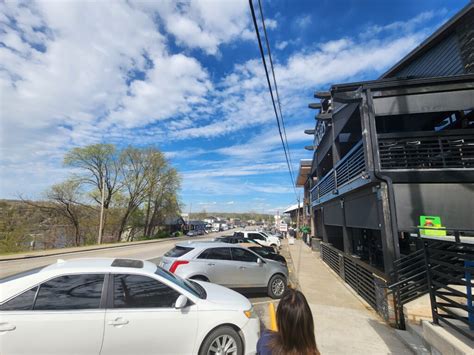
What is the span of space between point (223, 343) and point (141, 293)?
4.49 ft

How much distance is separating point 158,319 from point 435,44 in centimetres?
1215

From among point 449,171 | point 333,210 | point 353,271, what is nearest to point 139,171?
point 333,210

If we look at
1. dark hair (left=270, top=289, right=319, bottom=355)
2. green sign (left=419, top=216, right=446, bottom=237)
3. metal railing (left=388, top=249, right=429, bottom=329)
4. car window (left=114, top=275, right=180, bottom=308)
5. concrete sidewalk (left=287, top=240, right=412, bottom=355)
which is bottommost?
concrete sidewalk (left=287, top=240, right=412, bottom=355)

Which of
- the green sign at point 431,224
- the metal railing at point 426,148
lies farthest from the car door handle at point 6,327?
the metal railing at point 426,148

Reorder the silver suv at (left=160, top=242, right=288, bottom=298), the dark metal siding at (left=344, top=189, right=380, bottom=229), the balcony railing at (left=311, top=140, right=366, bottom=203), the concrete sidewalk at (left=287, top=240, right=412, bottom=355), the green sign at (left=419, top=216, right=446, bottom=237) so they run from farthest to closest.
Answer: the balcony railing at (left=311, top=140, right=366, bottom=203), the dark metal siding at (left=344, top=189, right=380, bottom=229), the silver suv at (left=160, top=242, right=288, bottom=298), the green sign at (left=419, top=216, right=446, bottom=237), the concrete sidewalk at (left=287, top=240, right=412, bottom=355)

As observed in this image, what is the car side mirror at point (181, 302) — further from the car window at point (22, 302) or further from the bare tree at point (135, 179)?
the bare tree at point (135, 179)

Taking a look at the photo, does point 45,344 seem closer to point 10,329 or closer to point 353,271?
point 10,329

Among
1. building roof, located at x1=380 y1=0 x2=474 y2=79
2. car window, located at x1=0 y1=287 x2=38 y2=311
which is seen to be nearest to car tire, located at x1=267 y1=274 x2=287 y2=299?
car window, located at x1=0 y1=287 x2=38 y2=311

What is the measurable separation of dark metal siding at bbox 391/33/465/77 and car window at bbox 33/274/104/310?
11095 mm

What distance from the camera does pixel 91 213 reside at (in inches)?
1387

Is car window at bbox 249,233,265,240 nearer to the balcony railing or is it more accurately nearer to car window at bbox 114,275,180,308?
the balcony railing

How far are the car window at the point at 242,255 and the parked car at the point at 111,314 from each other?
3.71 m

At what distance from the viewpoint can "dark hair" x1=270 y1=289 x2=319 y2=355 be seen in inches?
66.0

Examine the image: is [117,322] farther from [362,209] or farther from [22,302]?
[362,209]
